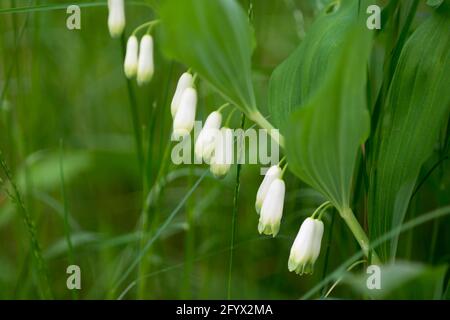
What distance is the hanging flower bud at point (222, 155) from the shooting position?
1072mm

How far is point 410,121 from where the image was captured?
3.66ft

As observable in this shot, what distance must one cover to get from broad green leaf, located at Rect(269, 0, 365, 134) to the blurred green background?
447 mm

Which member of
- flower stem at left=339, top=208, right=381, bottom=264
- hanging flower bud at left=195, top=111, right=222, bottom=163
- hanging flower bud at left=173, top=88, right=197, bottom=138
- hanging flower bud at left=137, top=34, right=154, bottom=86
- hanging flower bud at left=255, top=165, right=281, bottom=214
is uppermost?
hanging flower bud at left=137, top=34, right=154, bottom=86

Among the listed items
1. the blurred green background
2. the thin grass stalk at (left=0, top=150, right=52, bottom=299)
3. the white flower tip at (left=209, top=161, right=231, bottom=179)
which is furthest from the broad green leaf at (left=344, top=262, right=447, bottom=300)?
the thin grass stalk at (left=0, top=150, right=52, bottom=299)

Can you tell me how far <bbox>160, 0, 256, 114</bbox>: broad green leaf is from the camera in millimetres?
890

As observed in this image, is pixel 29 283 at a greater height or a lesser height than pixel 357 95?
lesser

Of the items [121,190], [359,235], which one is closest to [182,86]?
[359,235]

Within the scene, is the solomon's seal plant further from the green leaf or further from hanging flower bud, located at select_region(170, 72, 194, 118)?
the green leaf

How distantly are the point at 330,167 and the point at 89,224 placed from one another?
4.82 feet

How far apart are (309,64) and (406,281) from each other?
46cm

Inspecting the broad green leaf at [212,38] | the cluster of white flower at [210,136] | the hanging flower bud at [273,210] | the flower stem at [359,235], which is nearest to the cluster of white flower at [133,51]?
the cluster of white flower at [210,136]

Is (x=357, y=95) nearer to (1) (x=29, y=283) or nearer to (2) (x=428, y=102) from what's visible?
(2) (x=428, y=102)

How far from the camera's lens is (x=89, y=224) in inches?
90.2

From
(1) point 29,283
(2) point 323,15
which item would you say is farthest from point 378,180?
(1) point 29,283
